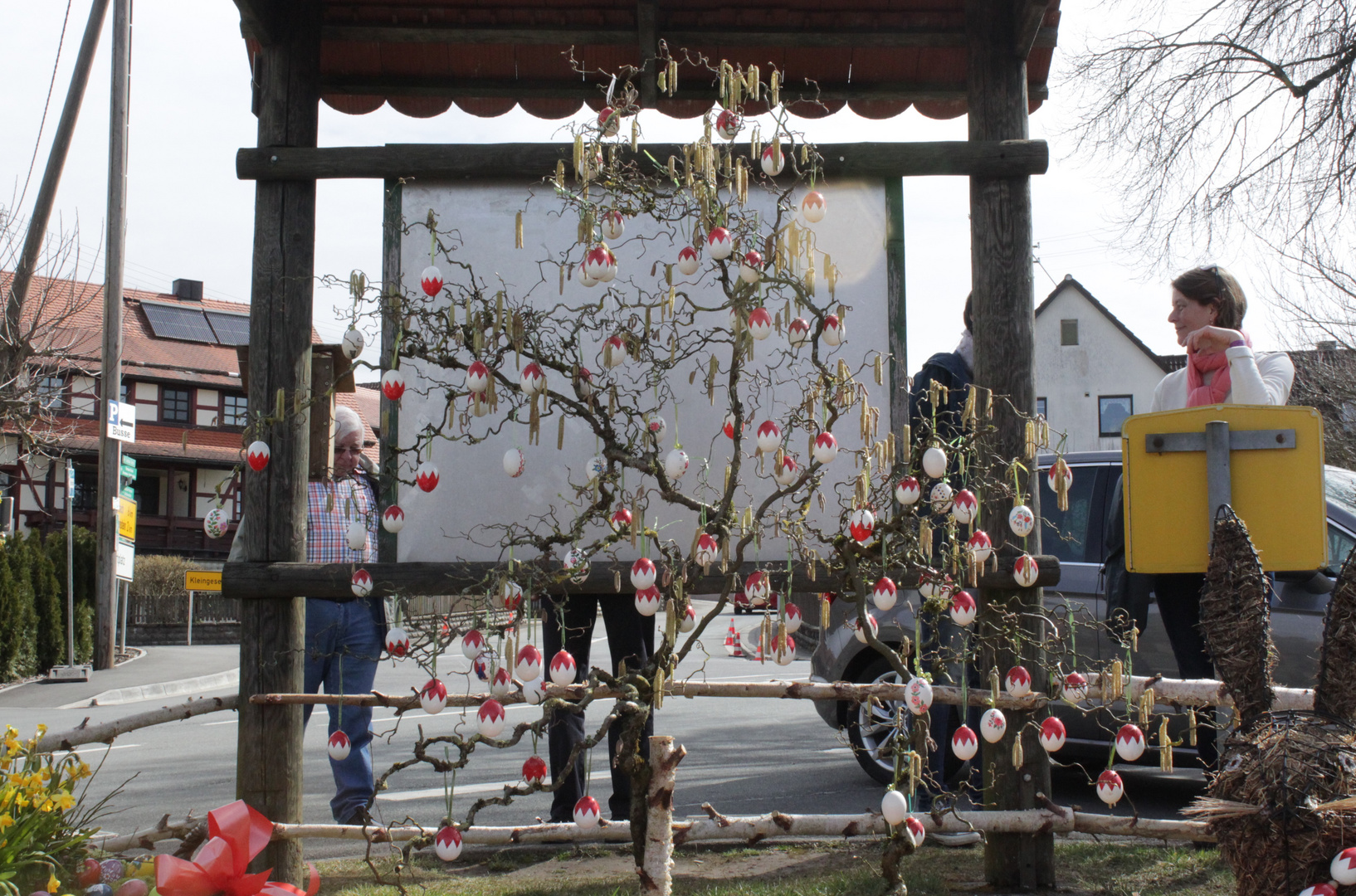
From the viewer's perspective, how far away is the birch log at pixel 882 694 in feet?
11.6

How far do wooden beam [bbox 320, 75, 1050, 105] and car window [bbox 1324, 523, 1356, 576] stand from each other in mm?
2572

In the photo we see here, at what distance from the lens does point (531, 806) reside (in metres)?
6.18

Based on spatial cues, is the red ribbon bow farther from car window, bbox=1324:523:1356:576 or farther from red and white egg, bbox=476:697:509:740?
car window, bbox=1324:523:1356:576

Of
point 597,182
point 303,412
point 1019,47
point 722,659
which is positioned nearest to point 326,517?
point 303,412

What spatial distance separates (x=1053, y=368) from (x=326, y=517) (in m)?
37.1

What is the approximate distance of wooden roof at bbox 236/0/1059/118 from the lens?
446 cm

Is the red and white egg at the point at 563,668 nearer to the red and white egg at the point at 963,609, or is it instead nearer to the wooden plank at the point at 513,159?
the red and white egg at the point at 963,609

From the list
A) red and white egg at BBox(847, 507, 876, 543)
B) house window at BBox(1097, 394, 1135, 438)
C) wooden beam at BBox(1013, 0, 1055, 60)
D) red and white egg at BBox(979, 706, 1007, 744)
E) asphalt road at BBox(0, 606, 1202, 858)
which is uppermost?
house window at BBox(1097, 394, 1135, 438)

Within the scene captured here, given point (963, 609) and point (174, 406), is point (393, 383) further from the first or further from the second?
point (174, 406)

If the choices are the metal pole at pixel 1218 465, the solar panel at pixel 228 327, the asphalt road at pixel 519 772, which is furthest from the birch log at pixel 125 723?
the solar panel at pixel 228 327

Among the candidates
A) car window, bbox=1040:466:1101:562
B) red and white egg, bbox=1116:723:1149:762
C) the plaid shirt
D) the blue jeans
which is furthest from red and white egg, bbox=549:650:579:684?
car window, bbox=1040:466:1101:562

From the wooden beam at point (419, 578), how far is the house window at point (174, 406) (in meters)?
40.1

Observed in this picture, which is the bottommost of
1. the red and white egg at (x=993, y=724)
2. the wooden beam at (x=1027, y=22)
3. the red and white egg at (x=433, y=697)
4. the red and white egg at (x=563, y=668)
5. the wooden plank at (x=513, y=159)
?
the red and white egg at (x=993, y=724)

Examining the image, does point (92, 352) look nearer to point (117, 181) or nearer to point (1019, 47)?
point (117, 181)
